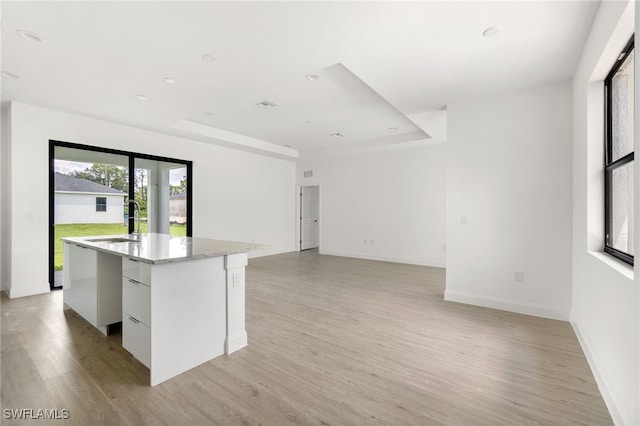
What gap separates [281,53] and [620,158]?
280cm

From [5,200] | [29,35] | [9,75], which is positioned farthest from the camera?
[5,200]

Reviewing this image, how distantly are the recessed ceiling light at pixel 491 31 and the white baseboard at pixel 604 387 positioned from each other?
2.60 m

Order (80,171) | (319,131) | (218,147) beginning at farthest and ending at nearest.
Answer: (218,147) < (319,131) < (80,171)

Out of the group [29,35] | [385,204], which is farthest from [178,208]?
[385,204]

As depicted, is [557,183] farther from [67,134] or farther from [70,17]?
[67,134]

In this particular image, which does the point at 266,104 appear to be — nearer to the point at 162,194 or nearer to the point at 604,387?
the point at 162,194

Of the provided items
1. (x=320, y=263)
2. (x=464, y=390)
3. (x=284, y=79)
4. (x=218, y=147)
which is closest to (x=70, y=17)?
(x=284, y=79)

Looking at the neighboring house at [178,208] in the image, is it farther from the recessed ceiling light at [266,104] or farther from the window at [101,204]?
the recessed ceiling light at [266,104]

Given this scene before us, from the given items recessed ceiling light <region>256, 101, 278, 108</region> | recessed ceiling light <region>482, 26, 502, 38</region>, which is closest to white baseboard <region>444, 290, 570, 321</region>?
recessed ceiling light <region>482, 26, 502, 38</region>

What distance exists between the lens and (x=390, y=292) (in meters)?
4.38

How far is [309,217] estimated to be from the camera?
919 centimetres

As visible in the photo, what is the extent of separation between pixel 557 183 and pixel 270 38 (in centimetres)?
336

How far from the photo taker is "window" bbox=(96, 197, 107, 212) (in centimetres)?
488

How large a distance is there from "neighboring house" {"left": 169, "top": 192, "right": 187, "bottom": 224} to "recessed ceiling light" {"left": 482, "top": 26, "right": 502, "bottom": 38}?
5710mm
